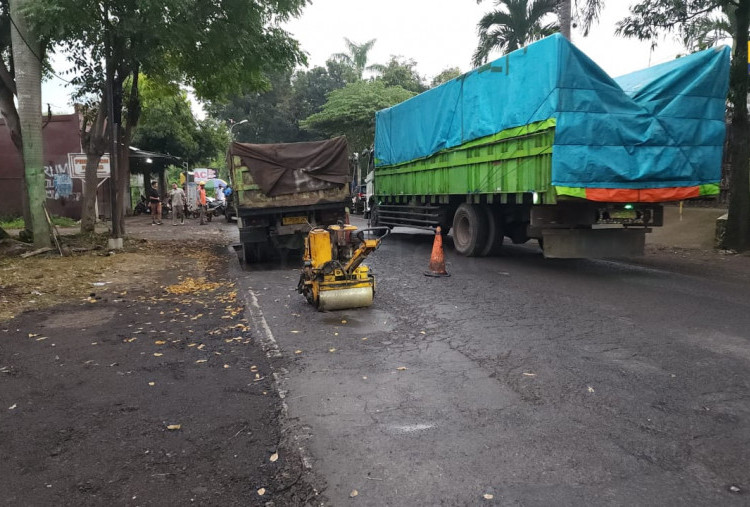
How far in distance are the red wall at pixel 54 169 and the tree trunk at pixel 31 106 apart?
40.9ft

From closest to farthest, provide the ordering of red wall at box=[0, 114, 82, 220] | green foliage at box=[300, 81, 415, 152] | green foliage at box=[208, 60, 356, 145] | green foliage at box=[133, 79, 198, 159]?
red wall at box=[0, 114, 82, 220]
green foliage at box=[133, 79, 198, 159]
green foliage at box=[300, 81, 415, 152]
green foliage at box=[208, 60, 356, 145]

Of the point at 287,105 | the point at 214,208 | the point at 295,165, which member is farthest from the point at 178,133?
the point at 295,165

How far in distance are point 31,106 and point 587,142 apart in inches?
403

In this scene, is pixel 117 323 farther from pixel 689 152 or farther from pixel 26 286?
pixel 689 152

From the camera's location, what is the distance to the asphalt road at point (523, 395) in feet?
9.12

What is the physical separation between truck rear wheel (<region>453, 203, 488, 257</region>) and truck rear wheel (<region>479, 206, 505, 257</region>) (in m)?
0.06

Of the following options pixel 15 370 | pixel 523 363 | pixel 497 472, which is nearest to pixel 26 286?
pixel 15 370

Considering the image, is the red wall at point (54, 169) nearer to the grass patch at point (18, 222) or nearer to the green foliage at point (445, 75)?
the grass patch at point (18, 222)

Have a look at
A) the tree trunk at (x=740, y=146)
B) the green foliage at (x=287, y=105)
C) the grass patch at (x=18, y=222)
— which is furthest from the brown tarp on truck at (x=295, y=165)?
the green foliage at (x=287, y=105)

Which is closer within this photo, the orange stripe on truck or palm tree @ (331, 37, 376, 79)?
the orange stripe on truck

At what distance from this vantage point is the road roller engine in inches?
255

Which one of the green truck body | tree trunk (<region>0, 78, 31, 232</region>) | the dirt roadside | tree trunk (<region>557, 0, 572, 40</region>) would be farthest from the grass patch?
tree trunk (<region>557, 0, 572, 40</region>)

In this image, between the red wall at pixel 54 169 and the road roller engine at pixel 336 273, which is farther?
the red wall at pixel 54 169

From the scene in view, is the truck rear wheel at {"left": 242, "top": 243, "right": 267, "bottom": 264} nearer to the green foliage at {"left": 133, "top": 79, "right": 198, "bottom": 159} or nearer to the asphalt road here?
the asphalt road
